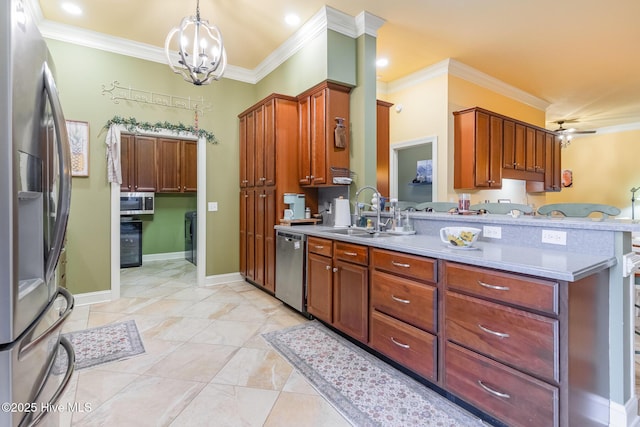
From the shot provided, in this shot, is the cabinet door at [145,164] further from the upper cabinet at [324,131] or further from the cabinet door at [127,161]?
the upper cabinet at [324,131]

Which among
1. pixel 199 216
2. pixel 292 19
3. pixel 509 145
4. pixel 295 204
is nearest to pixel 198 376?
pixel 295 204

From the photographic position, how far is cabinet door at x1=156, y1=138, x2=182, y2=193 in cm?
595

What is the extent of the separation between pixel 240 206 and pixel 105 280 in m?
1.93

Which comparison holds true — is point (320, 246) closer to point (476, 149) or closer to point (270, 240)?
point (270, 240)

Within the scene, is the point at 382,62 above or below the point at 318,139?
above

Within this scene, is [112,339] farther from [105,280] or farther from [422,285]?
[422,285]

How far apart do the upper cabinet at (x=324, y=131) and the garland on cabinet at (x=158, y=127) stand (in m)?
1.57

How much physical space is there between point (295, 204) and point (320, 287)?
3.94 ft

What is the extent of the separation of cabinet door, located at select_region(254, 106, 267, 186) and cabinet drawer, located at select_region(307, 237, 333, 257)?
4.19 feet

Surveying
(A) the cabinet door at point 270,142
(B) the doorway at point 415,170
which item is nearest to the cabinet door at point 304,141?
(A) the cabinet door at point 270,142

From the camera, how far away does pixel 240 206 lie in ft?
15.6

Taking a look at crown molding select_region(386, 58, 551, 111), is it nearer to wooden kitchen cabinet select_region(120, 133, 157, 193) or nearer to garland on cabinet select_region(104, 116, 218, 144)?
garland on cabinet select_region(104, 116, 218, 144)

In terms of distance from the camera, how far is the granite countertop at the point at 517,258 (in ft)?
4.67

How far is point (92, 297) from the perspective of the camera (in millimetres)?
3770
